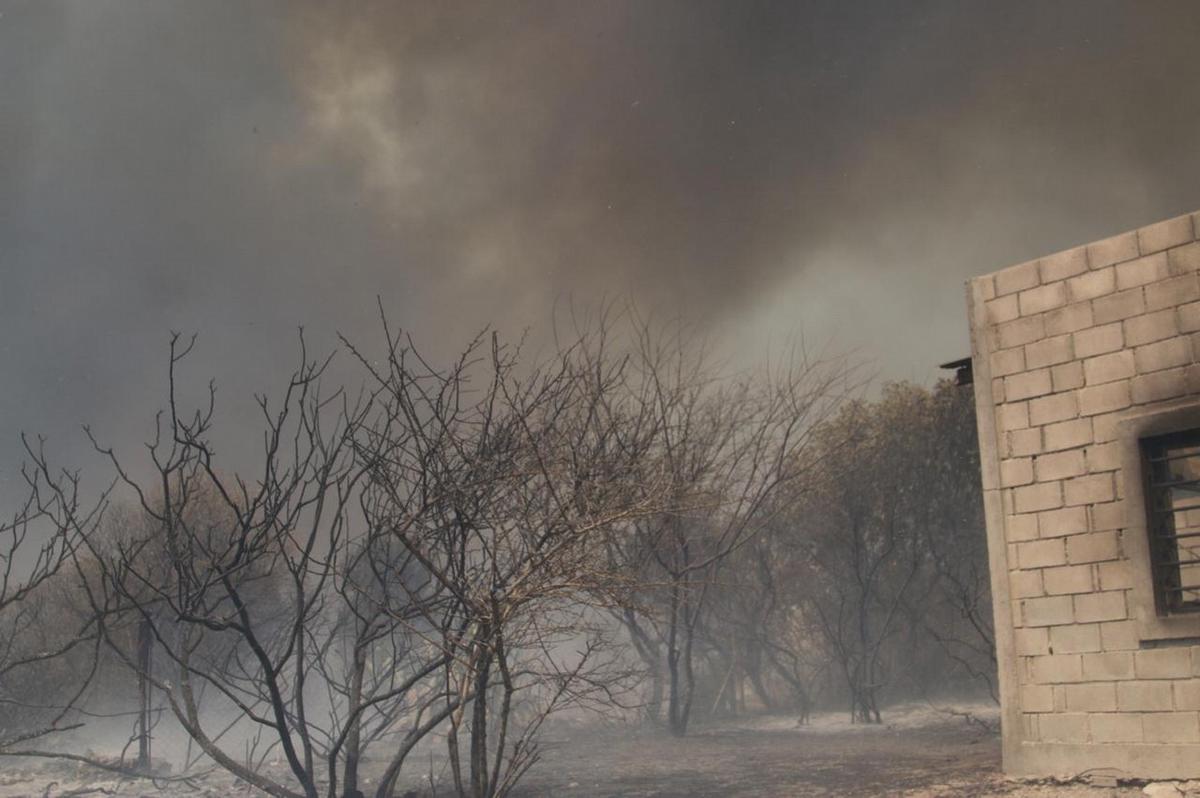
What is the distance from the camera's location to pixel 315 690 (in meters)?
33.5

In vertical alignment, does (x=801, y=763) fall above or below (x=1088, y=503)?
below

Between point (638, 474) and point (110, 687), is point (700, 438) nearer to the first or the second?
point (638, 474)

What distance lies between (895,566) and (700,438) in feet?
19.1

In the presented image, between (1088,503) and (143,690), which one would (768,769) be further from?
(143,690)

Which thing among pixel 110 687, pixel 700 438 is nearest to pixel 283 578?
pixel 110 687

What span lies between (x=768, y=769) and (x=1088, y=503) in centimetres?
638

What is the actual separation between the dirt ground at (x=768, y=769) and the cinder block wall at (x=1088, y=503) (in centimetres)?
45

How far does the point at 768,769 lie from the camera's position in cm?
1273

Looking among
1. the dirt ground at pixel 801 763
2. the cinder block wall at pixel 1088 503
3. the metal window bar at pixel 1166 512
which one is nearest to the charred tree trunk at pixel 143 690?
the dirt ground at pixel 801 763

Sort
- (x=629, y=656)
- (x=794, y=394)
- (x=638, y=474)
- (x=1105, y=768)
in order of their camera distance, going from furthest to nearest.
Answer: (x=629, y=656)
(x=794, y=394)
(x=638, y=474)
(x=1105, y=768)

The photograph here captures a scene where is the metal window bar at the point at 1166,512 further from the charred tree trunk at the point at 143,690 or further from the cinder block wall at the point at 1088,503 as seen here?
the charred tree trunk at the point at 143,690

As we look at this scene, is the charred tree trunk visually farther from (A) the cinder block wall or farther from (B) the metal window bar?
(B) the metal window bar

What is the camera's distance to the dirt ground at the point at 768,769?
972 cm

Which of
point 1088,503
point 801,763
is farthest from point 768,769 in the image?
point 1088,503
